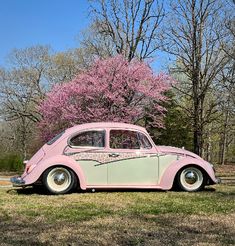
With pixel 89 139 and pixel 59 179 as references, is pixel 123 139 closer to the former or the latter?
pixel 89 139

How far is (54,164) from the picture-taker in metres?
9.18

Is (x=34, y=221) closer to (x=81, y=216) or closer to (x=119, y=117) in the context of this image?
(x=81, y=216)

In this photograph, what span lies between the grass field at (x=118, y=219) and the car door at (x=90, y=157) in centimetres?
59

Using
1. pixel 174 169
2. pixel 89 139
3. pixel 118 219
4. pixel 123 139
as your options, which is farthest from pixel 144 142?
pixel 118 219

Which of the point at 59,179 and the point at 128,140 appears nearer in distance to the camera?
the point at 59,179

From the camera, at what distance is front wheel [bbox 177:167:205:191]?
9.58 m

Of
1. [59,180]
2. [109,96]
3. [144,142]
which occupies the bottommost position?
[59,180]

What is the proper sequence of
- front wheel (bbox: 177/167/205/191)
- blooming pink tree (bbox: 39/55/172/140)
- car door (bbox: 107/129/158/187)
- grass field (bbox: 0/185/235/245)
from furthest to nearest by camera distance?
blooming pink tree (bbox: 39/55/172/140) < front wheel (bbox: 177/167/205/191) < car door (bbox: 107/129/158/187) < grass field (bbox: 0/185/235/245)

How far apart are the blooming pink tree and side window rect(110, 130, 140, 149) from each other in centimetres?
874

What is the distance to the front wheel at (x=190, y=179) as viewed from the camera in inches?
377

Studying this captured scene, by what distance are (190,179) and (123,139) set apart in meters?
1.82

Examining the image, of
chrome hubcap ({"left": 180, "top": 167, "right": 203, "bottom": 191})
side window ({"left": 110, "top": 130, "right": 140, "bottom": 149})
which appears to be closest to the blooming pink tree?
side window ({"left": 110, "top": 130, "right": 140, "bottom": 149})

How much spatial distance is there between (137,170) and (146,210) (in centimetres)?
261

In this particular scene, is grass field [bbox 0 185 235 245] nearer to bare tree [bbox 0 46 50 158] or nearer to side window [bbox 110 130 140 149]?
side window [bbox 110 130 140 149]
